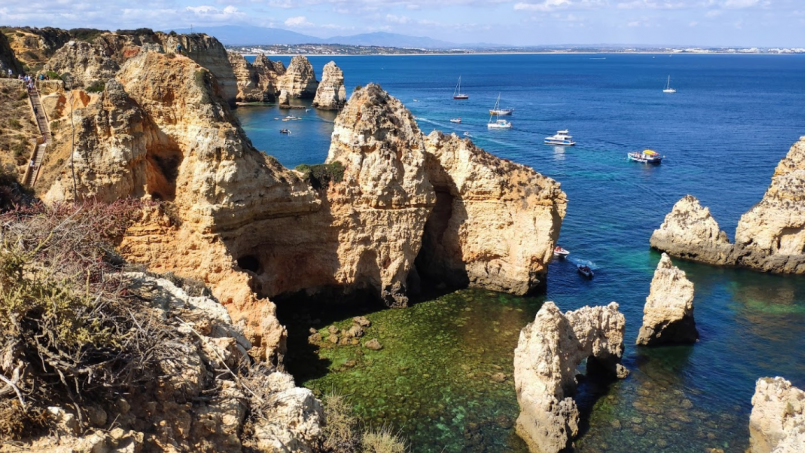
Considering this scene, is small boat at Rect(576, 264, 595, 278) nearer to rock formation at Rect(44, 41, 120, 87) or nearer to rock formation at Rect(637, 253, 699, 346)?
rock formation at Rect(637, 253, 699, 346)

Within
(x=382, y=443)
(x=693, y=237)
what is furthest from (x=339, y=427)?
(x=693, y=237)

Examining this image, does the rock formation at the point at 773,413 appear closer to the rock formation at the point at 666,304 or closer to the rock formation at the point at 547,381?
the rock formation at the point at 547,381

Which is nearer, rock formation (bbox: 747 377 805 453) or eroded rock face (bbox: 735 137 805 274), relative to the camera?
rock formation (bbox: 747 377 805 453)

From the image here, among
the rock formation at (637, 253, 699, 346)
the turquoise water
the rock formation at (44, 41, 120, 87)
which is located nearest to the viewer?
the turquoise water

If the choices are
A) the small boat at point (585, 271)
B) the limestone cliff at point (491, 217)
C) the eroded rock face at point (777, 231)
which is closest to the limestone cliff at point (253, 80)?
the limestone cliff at point (491, 217)

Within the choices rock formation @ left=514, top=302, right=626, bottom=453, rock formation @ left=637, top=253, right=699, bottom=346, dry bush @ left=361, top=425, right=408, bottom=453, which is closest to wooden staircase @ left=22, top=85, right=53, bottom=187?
dry bush @ left=361, top=425, right=408, bottom=453

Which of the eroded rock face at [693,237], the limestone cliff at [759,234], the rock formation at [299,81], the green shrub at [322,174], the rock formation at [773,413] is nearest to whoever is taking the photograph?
the rock formation at [773,413]

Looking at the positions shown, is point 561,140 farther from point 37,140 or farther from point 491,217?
point 37,140
